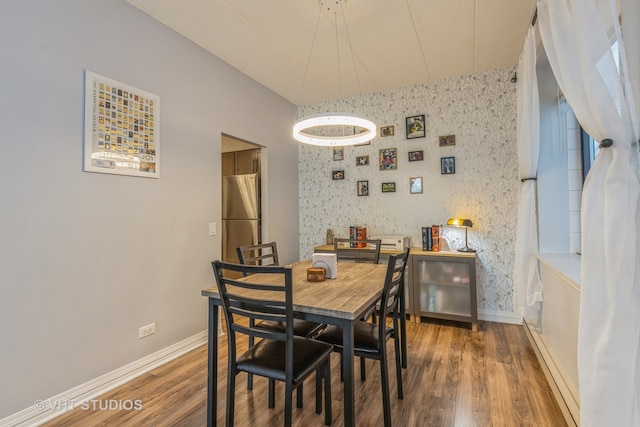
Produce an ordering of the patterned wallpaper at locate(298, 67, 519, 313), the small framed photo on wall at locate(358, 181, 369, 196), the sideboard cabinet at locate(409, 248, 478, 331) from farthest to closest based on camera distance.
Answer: the small framed photo on wall at locate(358, 181, 369, 196) < the patterned wallpaper at locate(298, 67, 519, 313) < the sideboard cabinet at locate(409, 248, 478, 331)

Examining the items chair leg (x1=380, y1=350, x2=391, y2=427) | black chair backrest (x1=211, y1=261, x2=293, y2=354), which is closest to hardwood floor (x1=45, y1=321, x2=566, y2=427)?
chair leg (x1=380, y1=350, x2=391, y2=427)

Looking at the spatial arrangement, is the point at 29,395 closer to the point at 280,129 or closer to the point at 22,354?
the point at 22,354

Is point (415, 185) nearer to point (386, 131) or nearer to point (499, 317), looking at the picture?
point (386, 131)

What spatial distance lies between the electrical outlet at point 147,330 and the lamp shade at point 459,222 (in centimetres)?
298

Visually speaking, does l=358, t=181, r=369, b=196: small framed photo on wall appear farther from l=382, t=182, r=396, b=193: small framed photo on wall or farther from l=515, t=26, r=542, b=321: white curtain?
l=515, t=26, r=542, b=321: white curtain

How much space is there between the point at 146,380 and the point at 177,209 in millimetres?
1315

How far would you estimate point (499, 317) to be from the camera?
3254 millimetres

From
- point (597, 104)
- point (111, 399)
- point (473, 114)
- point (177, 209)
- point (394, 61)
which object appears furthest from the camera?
point (473, 114)

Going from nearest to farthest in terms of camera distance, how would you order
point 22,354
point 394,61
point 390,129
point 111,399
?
point 22,354
point 111,399
point 394,61
point 390,129

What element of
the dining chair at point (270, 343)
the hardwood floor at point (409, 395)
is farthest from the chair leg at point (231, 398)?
the hardwood floor at point (409, 395)

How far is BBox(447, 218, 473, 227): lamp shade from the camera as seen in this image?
124 inches

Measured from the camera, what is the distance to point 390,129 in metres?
3.79

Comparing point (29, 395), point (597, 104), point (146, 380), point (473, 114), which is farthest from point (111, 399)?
point (473, 114)

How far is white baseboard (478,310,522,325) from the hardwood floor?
1.99 ft
